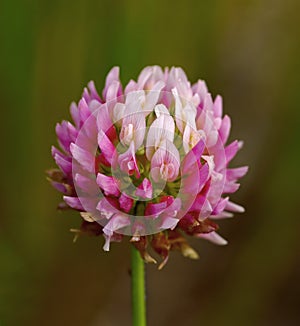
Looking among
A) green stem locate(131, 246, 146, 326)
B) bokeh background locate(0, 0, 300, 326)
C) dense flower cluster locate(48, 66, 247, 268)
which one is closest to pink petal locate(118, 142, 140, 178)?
dense flower cluster locate(48, 66, 247, 268)

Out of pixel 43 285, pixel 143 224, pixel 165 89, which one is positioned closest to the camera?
pixel 143 224

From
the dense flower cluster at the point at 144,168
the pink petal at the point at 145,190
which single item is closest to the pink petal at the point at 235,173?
the dense flower cluster at the point at 144,168

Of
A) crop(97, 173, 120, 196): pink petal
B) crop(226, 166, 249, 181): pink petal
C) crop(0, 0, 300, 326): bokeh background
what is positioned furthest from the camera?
crop(0, 0, 300, 326): bokeh background

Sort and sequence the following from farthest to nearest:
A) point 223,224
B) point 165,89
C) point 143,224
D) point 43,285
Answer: point 223,224
point 43,285
point 165,89
point 143,224

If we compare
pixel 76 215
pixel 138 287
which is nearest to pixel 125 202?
pixel 138 287

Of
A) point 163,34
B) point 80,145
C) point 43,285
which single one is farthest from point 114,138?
point 163,34

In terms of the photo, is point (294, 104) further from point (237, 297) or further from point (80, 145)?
point (80, 145)

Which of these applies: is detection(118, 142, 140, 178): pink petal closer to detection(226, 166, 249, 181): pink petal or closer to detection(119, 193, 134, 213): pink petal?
detection(119, 193, 134, 213): pink petal
